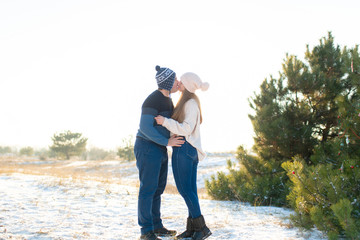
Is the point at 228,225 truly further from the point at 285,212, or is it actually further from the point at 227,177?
the point at 227,177

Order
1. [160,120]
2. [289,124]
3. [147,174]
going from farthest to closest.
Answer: [289,124] → [147,174] → [160,120]

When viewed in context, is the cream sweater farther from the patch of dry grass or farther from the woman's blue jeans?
the patch of dry grass

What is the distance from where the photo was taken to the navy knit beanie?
10.4ft

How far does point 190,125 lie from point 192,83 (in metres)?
0.50

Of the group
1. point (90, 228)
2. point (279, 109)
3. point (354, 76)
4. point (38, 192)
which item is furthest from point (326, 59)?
point (38, 192)

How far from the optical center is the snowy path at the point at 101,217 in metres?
3.44

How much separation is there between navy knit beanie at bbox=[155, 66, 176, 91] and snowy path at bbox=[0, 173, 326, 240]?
77.0 inches

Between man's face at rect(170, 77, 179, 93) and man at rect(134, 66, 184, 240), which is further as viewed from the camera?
man's face at rect(170, 77, 179, 93)

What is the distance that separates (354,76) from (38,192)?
6825 mm

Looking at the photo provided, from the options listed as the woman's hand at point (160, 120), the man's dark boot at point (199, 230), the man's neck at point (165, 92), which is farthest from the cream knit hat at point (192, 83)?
the man's dark boot at point (199, 230)

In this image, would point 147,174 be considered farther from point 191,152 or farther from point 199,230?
point 199,230

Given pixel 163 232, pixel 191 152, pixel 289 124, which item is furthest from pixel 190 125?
pixel 289 124

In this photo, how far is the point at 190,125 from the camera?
3031mm

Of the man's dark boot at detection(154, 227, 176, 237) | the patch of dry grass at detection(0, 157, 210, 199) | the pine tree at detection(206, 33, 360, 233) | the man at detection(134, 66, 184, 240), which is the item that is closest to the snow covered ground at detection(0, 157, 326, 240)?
the man's dark boot at detection(154, 227, 176, 237)
